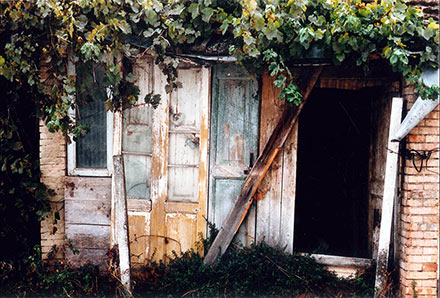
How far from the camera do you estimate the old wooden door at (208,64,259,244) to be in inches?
192

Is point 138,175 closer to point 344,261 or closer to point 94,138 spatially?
point 94,138

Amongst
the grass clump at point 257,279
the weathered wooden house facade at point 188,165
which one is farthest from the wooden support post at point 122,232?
the weathered wooden house facade at point 188,165

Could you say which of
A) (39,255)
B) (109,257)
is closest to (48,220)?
Answer: (39,255)

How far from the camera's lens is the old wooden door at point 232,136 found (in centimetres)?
488

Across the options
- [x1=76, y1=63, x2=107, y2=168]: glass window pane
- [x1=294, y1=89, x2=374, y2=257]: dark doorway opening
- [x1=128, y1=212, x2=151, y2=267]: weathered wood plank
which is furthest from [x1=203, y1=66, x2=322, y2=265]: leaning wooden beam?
[x1=294, y1=89, x2=374, y2=257]: dark doorway opening

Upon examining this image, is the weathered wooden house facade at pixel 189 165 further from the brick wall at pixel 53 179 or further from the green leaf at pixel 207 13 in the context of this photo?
the green leaf at pixel 207 13

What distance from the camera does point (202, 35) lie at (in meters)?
4.31

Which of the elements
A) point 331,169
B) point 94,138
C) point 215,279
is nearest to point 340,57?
point 215,279

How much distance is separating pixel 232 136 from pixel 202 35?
4.29ft

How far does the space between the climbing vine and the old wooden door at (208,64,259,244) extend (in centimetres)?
63

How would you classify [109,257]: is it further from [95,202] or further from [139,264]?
[95,202]

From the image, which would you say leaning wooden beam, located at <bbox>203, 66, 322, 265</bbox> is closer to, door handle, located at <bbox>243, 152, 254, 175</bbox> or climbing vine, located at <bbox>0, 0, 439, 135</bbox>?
door handle, located at <bbox>243, 152, 254, 175</bbox>

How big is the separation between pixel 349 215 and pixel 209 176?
3.26 metres

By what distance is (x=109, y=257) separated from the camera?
4887mm
